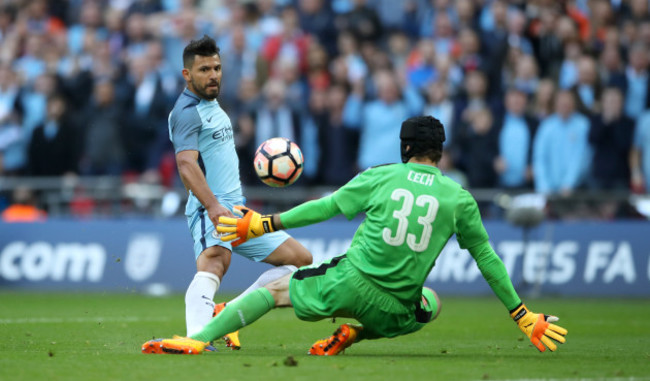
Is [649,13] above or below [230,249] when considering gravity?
above

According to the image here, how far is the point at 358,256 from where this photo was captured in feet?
25.2

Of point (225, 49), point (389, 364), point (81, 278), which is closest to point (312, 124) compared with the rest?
point (225, 49)

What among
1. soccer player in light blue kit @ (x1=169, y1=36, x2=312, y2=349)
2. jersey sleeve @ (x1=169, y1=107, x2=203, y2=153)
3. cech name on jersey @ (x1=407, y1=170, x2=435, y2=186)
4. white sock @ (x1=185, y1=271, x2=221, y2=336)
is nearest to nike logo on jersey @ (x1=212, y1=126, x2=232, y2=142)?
soccer player in light blue kit @ (x1=169, y1=36, x2=312, y2=349)

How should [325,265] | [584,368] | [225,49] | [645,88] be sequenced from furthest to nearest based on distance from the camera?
[225,49] < [645,88] < [325,265] < [584,368]

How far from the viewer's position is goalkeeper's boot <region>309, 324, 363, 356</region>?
798 cm

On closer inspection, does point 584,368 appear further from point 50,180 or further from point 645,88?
point 50,180

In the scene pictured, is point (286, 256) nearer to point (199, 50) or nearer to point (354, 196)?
point (354, 196)

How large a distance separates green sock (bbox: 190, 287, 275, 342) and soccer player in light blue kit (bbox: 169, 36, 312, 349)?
0.56 metres

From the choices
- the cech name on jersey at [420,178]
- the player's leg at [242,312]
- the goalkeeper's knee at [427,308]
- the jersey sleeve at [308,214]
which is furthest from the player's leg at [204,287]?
the cech name on jersey at [420,178]

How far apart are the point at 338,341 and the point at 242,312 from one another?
2.66ft

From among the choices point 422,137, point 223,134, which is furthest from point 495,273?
point 223,134

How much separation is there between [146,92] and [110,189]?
1.97 metres

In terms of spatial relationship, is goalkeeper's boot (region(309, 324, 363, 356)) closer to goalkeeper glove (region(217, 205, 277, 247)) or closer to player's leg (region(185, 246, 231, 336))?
player's leg (region(185, 246, 231, 336))

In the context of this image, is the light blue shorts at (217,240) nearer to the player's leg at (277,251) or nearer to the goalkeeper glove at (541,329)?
the player's leg at (277,251)
